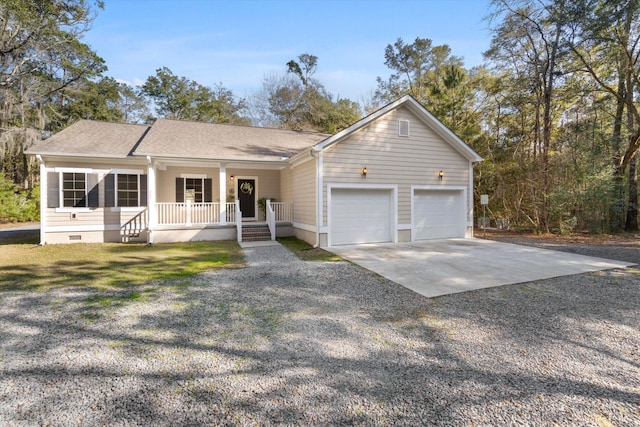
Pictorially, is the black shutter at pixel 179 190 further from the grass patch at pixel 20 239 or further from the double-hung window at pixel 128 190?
the grass patch at pixel 20 239

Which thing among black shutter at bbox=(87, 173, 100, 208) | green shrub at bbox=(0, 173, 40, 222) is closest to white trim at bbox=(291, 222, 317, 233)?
black shutter at bbox=(87, 173, 100, 208)

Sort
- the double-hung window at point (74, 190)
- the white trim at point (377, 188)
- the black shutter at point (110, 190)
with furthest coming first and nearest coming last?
the black shutter at point (110, 190) < the double-hung window at point (74, 190) < the white trim at point (377, 188)

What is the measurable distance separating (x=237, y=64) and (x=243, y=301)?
16602 millimetres

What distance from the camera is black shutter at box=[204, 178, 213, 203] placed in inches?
489

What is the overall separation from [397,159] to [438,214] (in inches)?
109

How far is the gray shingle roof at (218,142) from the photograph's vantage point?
34.2ft

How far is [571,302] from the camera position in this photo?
461 cm

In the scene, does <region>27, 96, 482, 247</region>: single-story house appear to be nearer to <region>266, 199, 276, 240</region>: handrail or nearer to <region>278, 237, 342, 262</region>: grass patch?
<region>266, 199, 276, 240</region>: handrail

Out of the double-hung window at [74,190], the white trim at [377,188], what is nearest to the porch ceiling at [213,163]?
the double-hung window at [74,190]

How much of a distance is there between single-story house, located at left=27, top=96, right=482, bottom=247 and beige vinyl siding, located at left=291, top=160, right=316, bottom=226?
35mm

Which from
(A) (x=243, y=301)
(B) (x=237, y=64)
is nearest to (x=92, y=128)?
(B) (x=237, y=64)

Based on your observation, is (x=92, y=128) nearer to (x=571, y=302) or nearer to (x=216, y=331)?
(x=216, y=331)

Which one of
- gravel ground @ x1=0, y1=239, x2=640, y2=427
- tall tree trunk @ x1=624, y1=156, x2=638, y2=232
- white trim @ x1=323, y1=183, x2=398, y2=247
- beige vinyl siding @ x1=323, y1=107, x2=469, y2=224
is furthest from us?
tall tree trunk @ x1=624, y1=156, x2=638, y2=232

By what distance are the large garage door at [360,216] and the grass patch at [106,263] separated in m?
3.22
